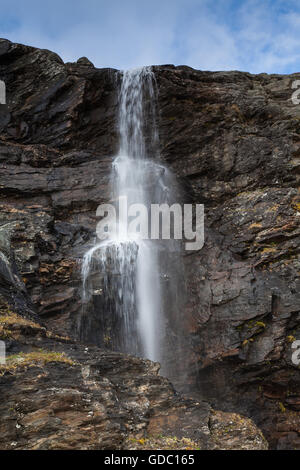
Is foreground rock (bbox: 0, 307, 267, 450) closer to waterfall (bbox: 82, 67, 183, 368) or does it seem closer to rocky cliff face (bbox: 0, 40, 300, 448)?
rocky cliff face (bbox: 0, 40, 300, 448)

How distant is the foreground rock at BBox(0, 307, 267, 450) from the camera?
736cm

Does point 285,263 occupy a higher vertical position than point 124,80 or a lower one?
lower

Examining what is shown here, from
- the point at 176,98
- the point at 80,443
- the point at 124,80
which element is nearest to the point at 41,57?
the point at 124,80

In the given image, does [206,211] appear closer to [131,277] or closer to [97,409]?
[131,277]

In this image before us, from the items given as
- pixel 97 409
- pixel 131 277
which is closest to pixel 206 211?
pixel 131 277

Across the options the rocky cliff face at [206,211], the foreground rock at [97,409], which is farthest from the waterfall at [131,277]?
the foreground rock at [97,409]

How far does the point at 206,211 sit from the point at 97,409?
14.0 m

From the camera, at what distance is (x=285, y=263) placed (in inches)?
619

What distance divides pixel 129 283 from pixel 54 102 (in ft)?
41.7

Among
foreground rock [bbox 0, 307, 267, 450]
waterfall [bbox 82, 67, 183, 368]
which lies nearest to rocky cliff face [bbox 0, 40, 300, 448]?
foreground rock [bbox 0, 307, 267, 450]

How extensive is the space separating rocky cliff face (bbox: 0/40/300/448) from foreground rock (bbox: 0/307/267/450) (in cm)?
8

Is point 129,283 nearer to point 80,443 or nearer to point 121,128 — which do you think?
point 80,443

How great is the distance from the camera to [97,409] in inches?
316

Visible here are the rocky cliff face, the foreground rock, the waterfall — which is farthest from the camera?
the waterfall
